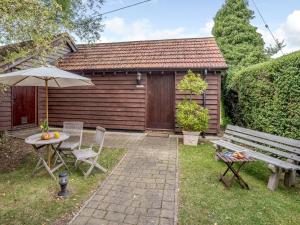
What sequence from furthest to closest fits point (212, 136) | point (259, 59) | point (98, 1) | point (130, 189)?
point (259, 59) → point (98, 1) → point (212, 136) → point (130, 189)

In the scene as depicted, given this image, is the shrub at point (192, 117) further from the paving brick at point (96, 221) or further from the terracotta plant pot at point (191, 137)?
the paving brick at point (96, 221)

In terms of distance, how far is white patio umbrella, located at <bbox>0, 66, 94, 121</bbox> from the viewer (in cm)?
412

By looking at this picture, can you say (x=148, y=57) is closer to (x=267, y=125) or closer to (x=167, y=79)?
(x=167, y=79)

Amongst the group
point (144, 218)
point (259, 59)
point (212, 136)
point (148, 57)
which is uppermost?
point (259, 59)

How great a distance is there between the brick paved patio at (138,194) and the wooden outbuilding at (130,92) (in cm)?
298

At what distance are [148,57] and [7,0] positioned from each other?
5381 millimetres

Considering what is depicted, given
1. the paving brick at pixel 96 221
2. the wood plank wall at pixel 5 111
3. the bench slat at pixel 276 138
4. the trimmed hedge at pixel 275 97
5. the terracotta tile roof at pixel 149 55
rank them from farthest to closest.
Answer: the terracotta tile roof at pixel 149 55, the wood plank wall at pixel 5 111, the trimmed hedge at pixel 275 97, the bench slat at pixel 276 138, the paving brick at pixel 96 221

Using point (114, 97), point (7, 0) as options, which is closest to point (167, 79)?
point (114, 97)

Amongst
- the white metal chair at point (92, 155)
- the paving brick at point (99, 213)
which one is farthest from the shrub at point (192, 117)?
the paving brick at point (99, 213)

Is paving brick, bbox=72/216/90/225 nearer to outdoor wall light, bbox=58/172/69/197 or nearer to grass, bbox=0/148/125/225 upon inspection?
grass, bbox=0/148/125/225

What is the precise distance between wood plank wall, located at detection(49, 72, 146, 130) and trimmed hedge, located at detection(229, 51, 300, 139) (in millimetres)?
3938

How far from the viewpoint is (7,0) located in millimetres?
4797

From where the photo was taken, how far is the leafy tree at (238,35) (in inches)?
572

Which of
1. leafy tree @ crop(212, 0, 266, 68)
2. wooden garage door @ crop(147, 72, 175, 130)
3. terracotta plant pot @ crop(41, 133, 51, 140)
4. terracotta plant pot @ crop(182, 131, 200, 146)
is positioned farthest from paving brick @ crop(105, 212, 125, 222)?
leafy tree @ crop(212, 0, 266, 68)
